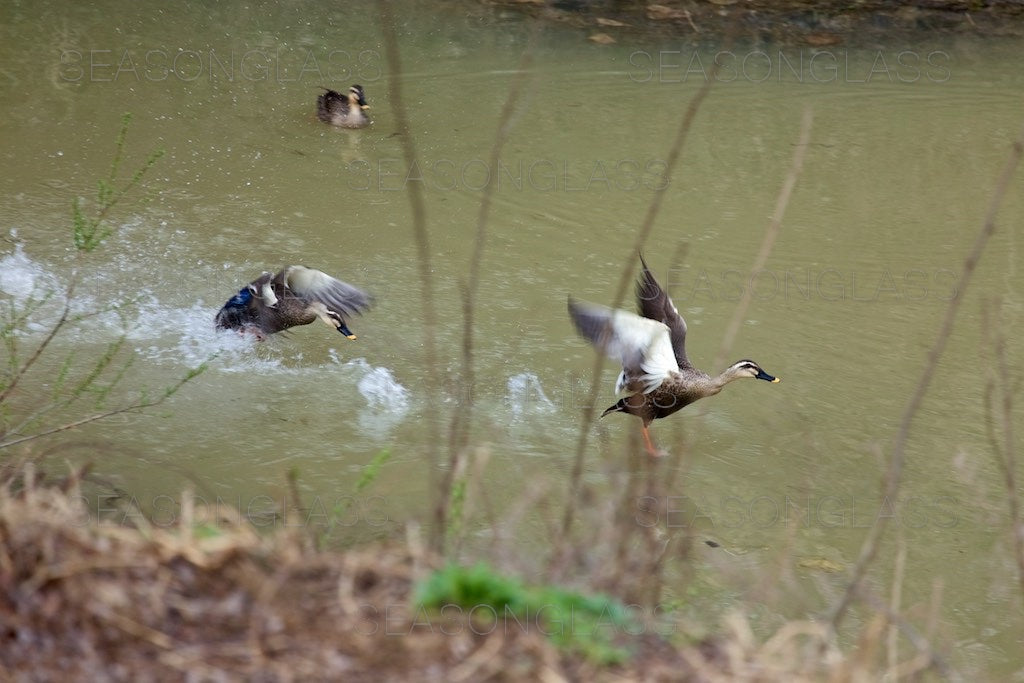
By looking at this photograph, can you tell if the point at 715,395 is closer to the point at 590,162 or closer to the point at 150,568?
the point at 590,162

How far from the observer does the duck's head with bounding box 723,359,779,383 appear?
6.26m

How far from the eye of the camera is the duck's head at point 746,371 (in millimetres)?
6258

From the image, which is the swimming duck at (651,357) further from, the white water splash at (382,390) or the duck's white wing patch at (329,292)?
the duck's white wing patch at (329,292)

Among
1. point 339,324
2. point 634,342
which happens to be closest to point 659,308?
point 634,342

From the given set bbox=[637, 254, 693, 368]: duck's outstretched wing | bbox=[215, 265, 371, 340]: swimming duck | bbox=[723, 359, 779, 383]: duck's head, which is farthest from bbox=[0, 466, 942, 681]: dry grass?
bbox=[215, 265, 371, 340]: swimming duck

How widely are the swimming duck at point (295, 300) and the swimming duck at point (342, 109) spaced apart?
8.70 ft

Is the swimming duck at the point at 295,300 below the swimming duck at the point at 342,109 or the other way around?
below

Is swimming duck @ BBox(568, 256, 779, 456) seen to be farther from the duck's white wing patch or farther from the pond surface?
the duck's white wing patch

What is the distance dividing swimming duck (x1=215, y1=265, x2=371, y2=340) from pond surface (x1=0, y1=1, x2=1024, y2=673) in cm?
20

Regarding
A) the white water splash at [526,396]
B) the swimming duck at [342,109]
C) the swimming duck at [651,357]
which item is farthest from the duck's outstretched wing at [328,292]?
the swimming duck at [342,109]

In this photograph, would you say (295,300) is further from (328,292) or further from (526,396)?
(526,396)

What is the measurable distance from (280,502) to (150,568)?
7.02ft

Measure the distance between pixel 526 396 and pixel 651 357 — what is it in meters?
0.78

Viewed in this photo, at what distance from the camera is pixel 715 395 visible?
6.53 meters
